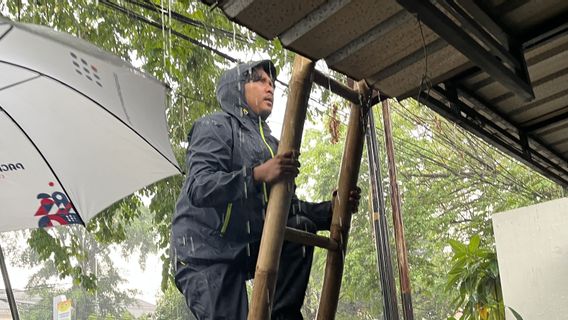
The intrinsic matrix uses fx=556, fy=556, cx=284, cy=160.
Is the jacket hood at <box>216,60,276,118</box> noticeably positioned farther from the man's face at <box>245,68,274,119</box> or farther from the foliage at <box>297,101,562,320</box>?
the foliage at <box>297,101,562,320</box>

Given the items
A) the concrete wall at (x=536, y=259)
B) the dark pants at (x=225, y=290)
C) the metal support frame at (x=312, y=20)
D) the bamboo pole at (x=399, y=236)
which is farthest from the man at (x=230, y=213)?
the bamboo pole at (x=399, y=236)

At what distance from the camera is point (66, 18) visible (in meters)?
5.79

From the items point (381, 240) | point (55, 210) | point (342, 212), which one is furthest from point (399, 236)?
point (342, 212)

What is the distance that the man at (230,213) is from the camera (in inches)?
71.1

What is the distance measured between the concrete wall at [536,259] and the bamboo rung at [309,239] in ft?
7.85

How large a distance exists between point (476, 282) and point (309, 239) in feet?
9.95

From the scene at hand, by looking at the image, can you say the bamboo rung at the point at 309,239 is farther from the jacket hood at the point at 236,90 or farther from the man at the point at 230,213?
the jacket hood at the point at 236,90

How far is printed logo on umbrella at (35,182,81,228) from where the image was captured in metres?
2.96

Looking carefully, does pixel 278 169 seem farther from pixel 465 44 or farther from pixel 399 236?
pixel 399 236

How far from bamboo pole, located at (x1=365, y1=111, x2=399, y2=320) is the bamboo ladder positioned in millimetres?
4059

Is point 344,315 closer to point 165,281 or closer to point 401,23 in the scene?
point 165,281

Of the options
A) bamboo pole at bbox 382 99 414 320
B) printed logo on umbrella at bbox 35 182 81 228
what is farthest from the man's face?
bamboo pole at bbox 382 99 414 320

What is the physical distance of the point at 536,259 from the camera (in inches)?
156

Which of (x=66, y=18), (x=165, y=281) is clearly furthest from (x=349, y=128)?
(x=66, y=18)
